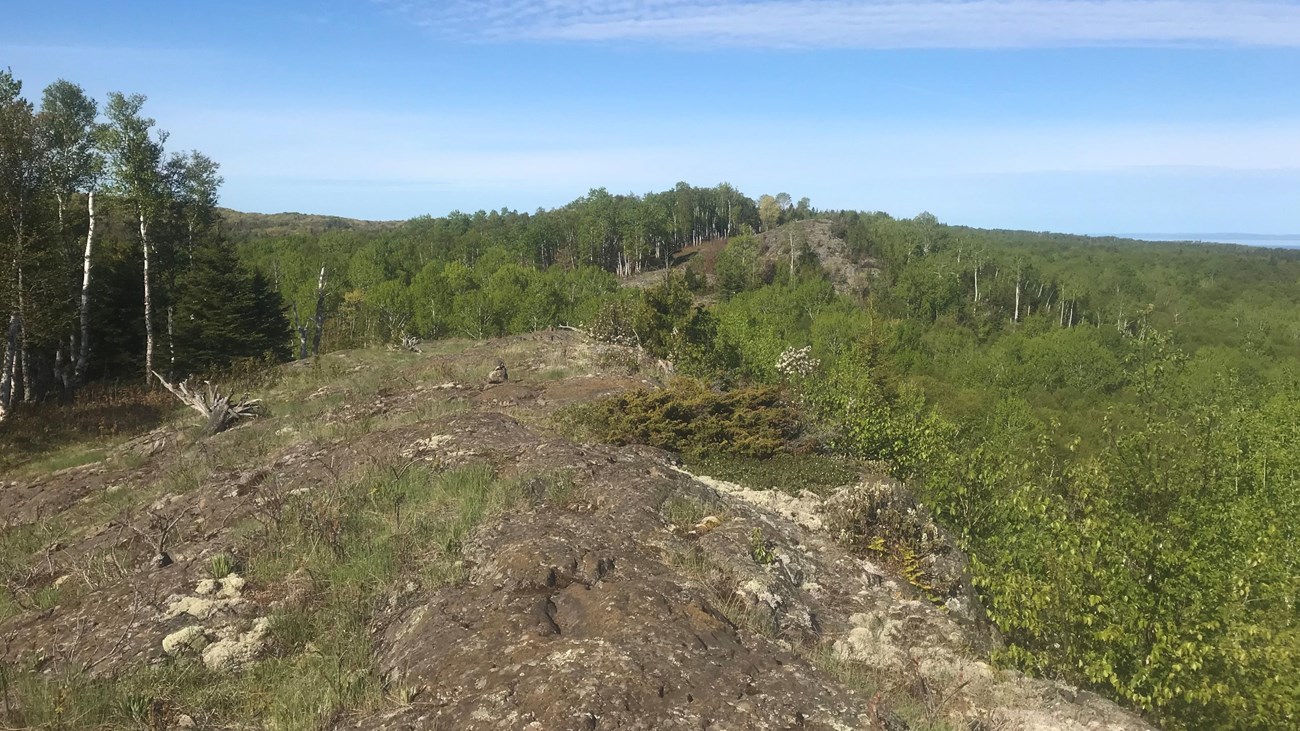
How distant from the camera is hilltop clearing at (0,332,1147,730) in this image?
5.38m

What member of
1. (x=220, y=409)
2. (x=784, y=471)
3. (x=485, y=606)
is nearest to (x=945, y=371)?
(x=784, y=471)

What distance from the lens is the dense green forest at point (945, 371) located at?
31.8 feet

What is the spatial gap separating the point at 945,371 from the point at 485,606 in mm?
74646

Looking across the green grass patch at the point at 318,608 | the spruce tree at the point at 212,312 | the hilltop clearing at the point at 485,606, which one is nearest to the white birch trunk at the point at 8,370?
the spruce tree at the point at 212,312

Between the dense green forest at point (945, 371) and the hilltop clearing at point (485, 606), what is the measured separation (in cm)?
190

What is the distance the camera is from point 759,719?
5.18 metres

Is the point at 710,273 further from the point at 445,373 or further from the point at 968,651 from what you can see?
the point at 968,651

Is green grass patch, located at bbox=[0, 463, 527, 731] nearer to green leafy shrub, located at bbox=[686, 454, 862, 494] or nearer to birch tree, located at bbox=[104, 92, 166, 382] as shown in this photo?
green leafy shrub, located at bbox=[686, 454, 862, 494]

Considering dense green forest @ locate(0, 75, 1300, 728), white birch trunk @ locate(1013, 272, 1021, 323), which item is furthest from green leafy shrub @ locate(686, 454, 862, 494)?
white birch trunk @ locate(1013, 272, 1021, 323)

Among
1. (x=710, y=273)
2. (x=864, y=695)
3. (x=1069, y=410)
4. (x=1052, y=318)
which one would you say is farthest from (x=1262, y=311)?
(x=864, y=695)

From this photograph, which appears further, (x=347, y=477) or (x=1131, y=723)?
(x=347, y=477)

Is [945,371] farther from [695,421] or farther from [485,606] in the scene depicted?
[485,606]

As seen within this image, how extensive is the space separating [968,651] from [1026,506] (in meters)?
3.23

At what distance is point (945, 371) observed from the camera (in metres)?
73.5
